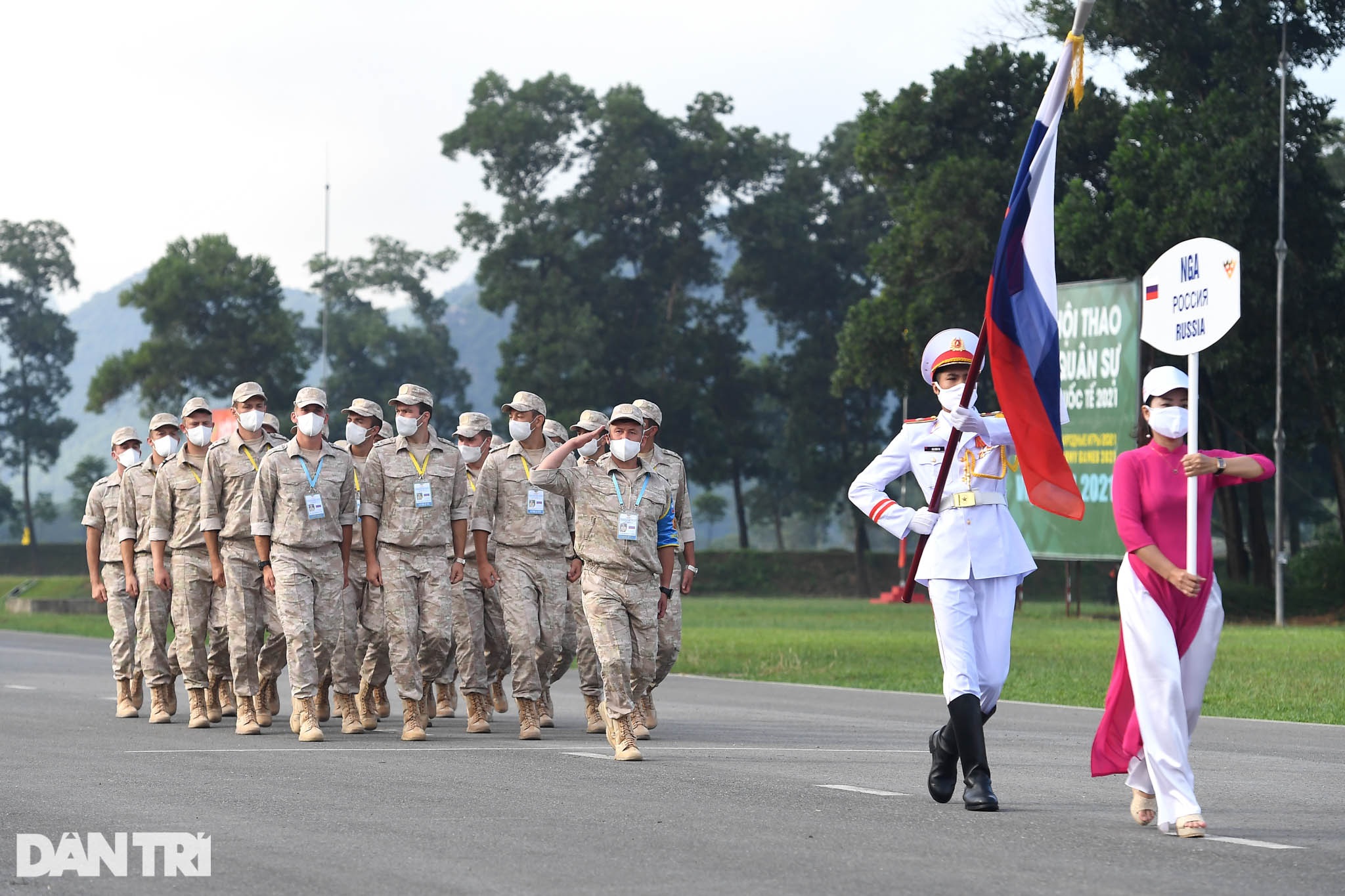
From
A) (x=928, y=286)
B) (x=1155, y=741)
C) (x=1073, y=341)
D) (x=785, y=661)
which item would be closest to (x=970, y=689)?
(x=1155, y=741)

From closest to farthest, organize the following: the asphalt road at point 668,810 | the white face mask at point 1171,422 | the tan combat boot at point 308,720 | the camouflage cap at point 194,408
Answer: the asphalt road at point 668,810 < the white face mask at point 1171,422 < the tan combat boot at point 308,720 < the camouflage cap at point 194,408

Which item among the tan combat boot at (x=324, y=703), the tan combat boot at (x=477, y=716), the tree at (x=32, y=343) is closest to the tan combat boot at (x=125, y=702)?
the tan combat boot at (x=324, y=703)

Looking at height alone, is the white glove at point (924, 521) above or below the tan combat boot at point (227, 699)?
above

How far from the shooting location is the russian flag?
881 centimetres

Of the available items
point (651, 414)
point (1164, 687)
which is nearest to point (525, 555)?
point (651, 414)

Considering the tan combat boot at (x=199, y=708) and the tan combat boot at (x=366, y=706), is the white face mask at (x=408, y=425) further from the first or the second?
the tan combat boot at (x=199, y=708)

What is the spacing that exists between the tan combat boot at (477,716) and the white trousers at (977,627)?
5.06 metres

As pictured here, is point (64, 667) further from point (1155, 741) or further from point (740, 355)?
point (740, 355)

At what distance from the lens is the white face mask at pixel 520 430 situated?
13.3m

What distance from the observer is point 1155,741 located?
26.0ft

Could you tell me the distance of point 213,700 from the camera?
14.2 meters

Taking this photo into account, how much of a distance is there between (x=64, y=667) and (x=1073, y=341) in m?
16.4

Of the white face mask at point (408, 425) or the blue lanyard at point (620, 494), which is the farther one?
the white face mask at point (408, 425)

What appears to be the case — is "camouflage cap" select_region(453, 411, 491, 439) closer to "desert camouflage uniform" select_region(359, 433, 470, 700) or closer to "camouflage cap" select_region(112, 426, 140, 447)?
"desert camouflage uniform" select_region(359, 433, 470, 700)
